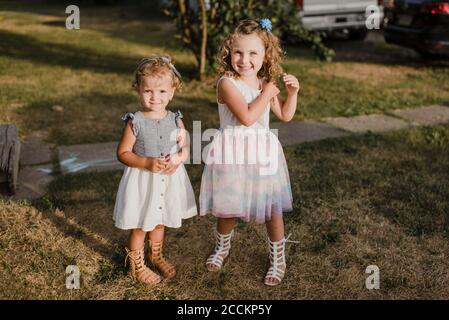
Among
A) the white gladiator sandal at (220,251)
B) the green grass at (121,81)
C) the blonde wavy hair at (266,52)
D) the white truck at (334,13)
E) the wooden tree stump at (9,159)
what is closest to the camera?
the blonde wavy hair at (266,52)

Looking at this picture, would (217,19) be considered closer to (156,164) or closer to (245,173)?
(245,173)

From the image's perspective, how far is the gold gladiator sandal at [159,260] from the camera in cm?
→ 310

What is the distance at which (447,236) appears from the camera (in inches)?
140

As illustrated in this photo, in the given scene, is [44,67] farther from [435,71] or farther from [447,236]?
[447,236]

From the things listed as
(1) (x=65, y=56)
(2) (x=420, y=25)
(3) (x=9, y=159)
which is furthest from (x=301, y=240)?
(1) (x=65, y=56)

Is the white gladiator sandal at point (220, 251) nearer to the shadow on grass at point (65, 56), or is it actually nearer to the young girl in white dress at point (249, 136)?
the young girl in white dress at point (249, 136)

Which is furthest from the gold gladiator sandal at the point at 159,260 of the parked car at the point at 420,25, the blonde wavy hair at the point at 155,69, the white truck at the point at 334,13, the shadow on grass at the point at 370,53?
the white truck at the point at 334,13

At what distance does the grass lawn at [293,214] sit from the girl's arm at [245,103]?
38.0 inches

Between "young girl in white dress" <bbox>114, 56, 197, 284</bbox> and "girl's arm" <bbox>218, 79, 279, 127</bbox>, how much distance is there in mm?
269

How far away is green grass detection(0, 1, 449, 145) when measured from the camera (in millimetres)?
6000

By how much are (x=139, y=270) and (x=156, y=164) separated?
69 centimetres

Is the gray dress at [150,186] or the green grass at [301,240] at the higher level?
the gray dress at [150,186]

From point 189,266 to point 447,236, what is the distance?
175 cm

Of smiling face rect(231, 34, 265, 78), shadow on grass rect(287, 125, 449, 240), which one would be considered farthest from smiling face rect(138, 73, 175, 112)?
shadow on grass rect(287, 125, 449, 240)
